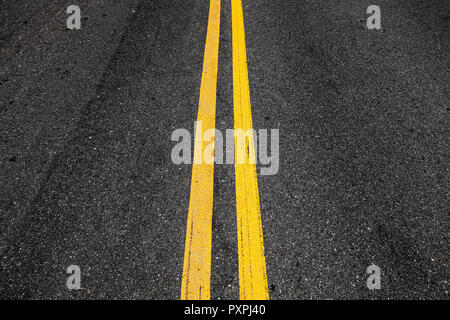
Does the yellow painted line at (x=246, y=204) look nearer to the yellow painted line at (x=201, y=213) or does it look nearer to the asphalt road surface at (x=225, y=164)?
the asphalt road surface at (x=225, y=164)

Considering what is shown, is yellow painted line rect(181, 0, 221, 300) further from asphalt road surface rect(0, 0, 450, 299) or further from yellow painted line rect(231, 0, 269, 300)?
yellow painted line rect(231, 0, 269, 300)

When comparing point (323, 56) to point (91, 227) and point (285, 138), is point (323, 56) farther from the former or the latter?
point (91, 227)

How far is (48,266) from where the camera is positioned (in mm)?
2111

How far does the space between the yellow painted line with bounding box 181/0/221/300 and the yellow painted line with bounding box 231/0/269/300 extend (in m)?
0.23

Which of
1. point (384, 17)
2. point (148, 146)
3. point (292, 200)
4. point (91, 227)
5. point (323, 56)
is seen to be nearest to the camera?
point (91, 227)

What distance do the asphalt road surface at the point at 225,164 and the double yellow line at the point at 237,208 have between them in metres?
0.04

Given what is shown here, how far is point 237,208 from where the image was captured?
7.96 feet

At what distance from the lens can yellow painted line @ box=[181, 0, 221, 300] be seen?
2.04m

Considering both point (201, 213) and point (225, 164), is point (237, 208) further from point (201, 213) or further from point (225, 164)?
point (225, 164)

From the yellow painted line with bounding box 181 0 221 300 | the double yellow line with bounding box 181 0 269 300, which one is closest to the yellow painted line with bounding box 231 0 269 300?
the double yellow line with bounding box 181 0 269 300
